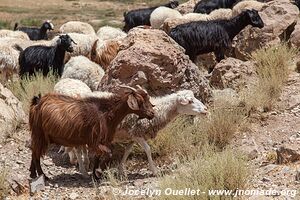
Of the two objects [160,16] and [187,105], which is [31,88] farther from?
[160,16]

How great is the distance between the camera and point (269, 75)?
9672mm

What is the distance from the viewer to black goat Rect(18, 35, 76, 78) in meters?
12.1

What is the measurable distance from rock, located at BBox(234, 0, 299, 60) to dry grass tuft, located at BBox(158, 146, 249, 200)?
20.3ft

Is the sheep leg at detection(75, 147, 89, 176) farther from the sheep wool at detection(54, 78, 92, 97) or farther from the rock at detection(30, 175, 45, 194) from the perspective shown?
the sheep wool at detection(54, 78, 92, 97)

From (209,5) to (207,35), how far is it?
8.13m

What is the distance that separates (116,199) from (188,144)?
7.09ft

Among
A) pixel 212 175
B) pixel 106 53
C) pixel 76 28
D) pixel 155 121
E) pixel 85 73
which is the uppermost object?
pixel 212 175

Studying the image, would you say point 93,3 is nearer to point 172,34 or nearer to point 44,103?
point 172,34

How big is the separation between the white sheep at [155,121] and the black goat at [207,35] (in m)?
4.49

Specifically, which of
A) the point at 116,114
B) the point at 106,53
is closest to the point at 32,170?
the point at 116,114

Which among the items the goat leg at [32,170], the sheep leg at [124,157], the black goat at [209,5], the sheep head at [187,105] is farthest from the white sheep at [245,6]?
the goat leg at [32,170]

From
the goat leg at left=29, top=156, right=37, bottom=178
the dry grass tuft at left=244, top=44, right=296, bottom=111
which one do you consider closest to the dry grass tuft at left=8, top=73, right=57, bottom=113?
the goat leg at left=29, top=156, right=37, bottom=178

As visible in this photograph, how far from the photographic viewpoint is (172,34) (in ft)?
38.5

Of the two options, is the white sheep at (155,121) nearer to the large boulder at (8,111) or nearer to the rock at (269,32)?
the large boulder at (8,111)
